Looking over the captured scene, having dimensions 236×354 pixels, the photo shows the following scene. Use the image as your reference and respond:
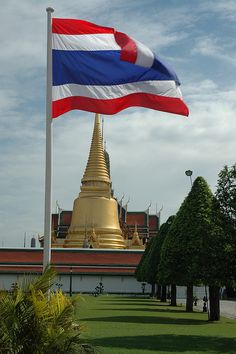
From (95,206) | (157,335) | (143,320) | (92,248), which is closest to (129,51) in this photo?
(157,335)

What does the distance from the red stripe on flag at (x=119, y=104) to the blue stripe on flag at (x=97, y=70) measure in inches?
15.9

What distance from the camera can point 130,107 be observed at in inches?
560

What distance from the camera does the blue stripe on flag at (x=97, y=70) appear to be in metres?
13.9

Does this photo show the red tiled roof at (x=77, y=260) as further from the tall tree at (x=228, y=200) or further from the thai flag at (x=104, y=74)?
the thai flag at (x=104, y=74)

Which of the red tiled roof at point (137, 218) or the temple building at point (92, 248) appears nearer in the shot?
the temple building at point (92, 248)

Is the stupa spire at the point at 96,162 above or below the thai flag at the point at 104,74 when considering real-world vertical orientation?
above

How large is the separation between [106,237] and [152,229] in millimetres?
24549

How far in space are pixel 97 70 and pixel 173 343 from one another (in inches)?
371

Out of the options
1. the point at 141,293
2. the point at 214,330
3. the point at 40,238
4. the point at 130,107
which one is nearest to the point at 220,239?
the point at 214,330

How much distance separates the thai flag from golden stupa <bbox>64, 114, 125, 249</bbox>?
67.2 meters

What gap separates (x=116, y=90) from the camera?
14.1 m

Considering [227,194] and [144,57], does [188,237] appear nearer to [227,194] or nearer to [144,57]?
[227,194]

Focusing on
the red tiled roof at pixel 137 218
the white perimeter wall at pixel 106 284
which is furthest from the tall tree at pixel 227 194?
the red tiled roof at pixel 137 218

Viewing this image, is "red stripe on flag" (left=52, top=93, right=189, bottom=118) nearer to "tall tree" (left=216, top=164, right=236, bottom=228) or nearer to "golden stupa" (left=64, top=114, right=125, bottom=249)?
"tall tree" (left=216, top=164, right=236, bottom=228)
